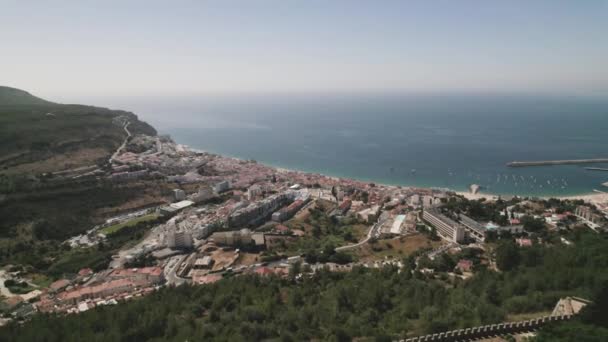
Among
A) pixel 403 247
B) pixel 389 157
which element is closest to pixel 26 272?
pixel 403 247

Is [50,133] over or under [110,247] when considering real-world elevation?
over

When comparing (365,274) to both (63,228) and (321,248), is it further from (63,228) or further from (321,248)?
(63,228)

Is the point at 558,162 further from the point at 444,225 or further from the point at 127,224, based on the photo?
the point at 127,224

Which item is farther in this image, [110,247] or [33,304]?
[110,247]

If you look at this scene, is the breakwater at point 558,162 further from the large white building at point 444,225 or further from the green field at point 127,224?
the green field at point 127,224

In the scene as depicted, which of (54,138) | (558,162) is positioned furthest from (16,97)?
(558,162)

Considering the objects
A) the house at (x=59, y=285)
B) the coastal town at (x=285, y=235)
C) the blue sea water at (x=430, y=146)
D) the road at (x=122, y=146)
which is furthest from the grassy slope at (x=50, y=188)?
the blue sea water at (x=430, y=146)
